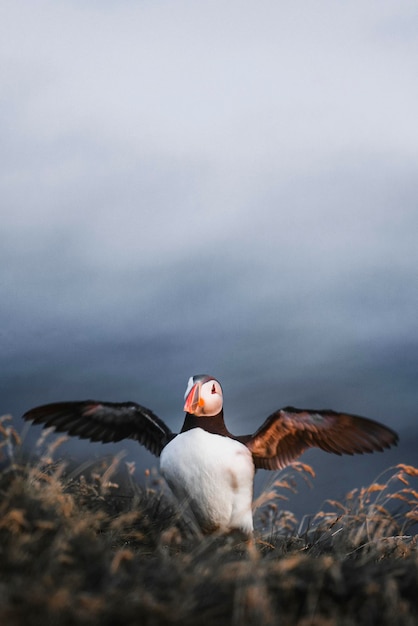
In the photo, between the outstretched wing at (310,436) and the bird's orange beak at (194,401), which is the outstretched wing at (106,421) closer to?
the bird's orange beak at (194,401)

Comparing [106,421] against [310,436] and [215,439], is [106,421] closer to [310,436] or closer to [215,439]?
[215,439]

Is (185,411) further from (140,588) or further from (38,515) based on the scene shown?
(140,588)

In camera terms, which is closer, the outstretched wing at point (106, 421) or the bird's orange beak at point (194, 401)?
the bird's orange beak at point (194, 401)

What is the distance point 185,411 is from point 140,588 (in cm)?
333

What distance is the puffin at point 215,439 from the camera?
7.49m

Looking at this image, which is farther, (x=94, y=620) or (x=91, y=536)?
(x=91, y=536)

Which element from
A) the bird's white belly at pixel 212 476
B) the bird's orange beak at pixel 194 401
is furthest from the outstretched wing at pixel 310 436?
the bird's orange beak at pixel 194 401

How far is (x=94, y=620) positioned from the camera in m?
4.00

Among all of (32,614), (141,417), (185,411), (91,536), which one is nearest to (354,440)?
(185,411)

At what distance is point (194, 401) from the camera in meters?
7.58

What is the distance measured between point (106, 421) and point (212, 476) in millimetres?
1507

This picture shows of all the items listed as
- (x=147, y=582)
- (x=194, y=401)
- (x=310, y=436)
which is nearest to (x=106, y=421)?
(x=194, y=401)

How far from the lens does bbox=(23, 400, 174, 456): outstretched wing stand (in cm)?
817

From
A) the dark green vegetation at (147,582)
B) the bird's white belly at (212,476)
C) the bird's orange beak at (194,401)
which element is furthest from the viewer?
the bird's orange beak at (194,401)
